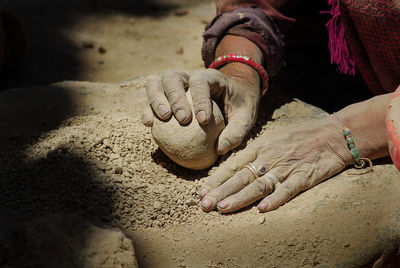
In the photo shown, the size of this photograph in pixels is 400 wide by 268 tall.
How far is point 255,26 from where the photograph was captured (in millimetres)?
2277

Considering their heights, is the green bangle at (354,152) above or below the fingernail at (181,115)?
below

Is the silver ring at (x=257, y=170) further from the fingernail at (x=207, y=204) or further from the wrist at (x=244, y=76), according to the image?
the wrist at (x=244, y=76)

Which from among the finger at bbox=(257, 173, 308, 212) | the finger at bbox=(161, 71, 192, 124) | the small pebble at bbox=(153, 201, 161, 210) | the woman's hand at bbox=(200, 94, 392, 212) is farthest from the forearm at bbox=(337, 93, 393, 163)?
the small pebble at bbox=(153, 201, 161, 210)

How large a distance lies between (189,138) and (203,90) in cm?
22

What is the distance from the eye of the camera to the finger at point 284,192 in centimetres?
176

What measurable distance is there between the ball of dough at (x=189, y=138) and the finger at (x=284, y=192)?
337 mm

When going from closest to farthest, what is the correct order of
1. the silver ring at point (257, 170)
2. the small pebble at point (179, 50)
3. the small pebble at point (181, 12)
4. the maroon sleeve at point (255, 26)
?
the silver ring at point (257, 170), the maroon sleeve at point (255, 26), the small pebble at point (179, 50), the small pebble at point (181, 12)

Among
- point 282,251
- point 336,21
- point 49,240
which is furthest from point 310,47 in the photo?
point 49,240

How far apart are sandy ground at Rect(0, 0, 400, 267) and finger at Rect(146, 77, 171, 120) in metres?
0.27

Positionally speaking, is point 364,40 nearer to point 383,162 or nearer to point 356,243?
point 383,162

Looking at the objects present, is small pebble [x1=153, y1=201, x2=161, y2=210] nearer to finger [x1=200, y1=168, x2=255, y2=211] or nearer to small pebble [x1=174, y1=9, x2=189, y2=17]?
finger [x1=200, y1=168, x2=255, y2=211]

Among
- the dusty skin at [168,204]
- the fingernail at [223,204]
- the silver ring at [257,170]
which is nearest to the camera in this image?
the dusty skin at [168,204]

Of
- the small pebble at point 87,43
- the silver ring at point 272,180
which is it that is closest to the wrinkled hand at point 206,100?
the silver ring at point 272,180

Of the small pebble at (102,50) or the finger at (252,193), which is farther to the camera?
the small pebble at (102,50)
